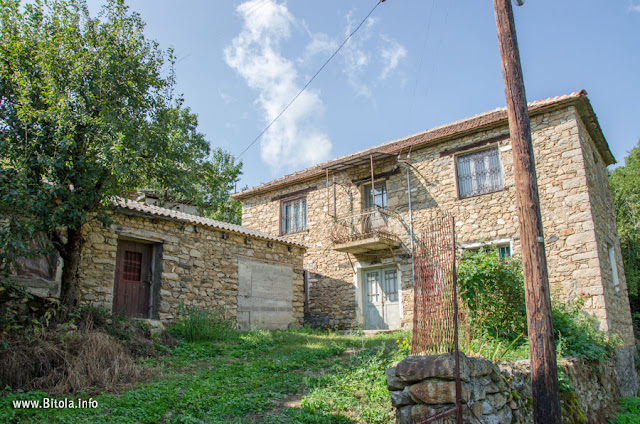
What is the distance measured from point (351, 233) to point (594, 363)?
22.1 feet

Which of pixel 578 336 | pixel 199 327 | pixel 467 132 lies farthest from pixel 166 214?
pixel 578 336

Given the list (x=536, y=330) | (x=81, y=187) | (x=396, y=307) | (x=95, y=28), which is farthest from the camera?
(x=396, y=307)

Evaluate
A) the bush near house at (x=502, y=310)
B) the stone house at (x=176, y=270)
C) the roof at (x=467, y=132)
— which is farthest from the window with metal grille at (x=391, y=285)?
the bush near house at (x=502, y=310)

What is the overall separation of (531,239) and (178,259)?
7.58m

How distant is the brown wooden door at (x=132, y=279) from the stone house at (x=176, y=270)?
0.02 meters

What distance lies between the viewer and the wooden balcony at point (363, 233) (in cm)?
1195

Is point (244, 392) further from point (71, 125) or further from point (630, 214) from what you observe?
point (630, 214)

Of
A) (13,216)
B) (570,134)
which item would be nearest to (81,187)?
(13,216)

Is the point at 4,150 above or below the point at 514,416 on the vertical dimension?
above

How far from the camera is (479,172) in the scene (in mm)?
11406

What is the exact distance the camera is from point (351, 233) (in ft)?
42.4

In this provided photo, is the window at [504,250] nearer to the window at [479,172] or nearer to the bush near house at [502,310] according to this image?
the window at [479,172]

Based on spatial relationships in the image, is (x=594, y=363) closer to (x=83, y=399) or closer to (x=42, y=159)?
(x=83, y=399)

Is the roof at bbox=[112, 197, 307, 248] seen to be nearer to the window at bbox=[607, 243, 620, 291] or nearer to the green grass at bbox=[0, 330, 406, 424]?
the green grass at bbox=[0, 330, 406, 424]
